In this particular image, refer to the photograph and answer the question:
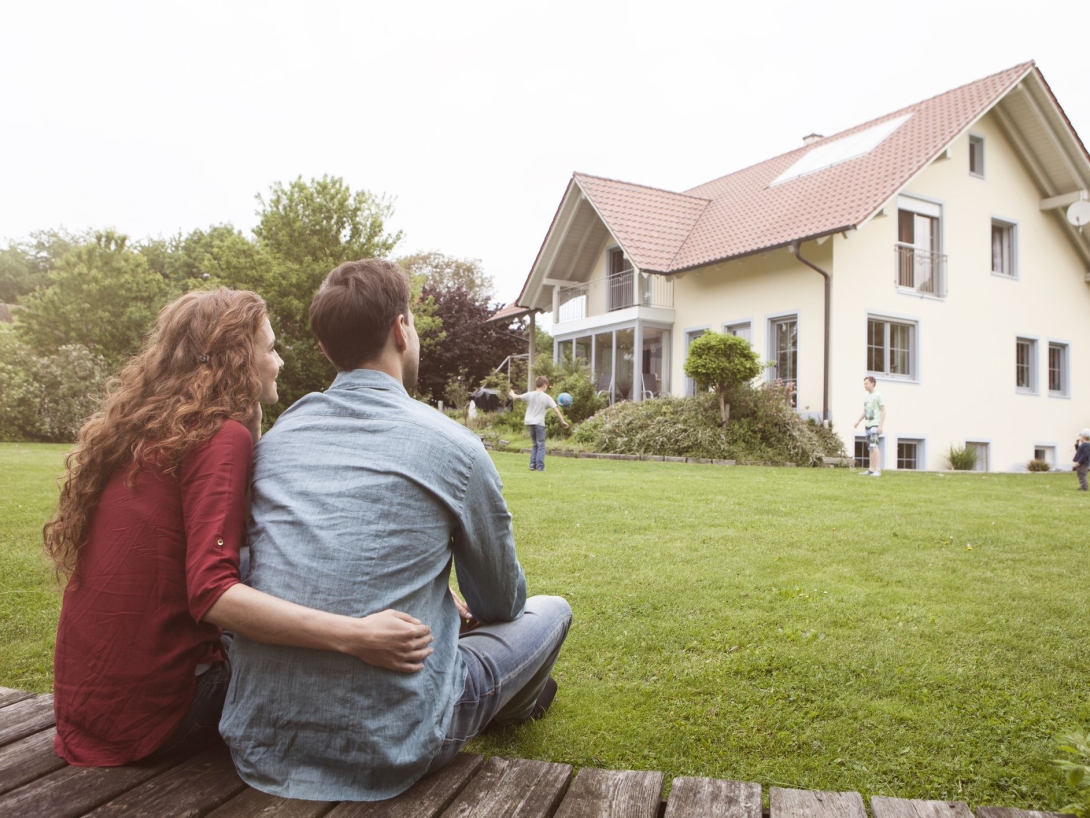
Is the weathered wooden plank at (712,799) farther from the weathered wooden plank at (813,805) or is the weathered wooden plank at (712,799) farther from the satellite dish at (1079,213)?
the satellite dish at (1079,213)

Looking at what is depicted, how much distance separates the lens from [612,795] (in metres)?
1.84

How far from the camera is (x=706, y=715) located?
300 centimetres

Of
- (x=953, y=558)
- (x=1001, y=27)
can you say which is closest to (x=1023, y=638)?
(x=953, y=558)

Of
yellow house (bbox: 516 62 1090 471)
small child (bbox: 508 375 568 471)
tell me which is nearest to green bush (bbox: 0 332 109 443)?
yellow house (bbox: 516 62 1090 471)

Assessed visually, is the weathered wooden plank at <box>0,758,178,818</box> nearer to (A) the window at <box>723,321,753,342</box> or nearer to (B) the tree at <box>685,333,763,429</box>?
(B) the tree at <box>685,333,763,429</box>

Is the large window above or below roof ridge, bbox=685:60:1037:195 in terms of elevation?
below

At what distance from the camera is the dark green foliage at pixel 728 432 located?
47.1 ft

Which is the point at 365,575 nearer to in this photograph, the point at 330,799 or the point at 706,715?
the point at 330,799

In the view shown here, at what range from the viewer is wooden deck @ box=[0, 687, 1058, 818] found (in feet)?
5.61

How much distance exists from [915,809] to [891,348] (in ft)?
55.9

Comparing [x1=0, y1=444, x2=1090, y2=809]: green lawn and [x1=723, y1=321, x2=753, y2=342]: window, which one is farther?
[x1=723, y1=321, x2=753, y2=342]: window

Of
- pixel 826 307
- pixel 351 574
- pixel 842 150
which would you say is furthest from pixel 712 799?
pixel 842 150

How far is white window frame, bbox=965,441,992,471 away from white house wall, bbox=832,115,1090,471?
92 mm

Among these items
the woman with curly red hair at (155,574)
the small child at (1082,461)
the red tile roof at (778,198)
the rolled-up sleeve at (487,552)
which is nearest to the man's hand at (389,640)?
the woman with curly red hair at (155,574)
